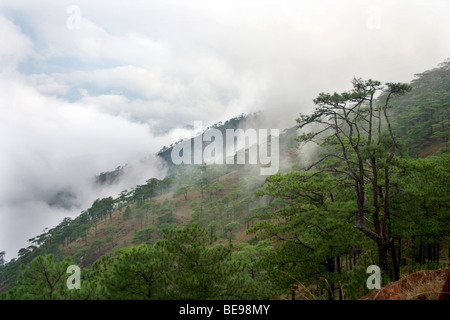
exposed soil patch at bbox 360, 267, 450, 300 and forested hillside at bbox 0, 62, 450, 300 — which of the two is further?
forested hillside at bbox 0, 62, 450, 300

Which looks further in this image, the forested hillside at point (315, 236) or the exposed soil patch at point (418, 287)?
the forested hillside at point (315, 236)

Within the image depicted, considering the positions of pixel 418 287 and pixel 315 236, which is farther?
pixel 315 236

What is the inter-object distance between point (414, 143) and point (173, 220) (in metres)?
52.1

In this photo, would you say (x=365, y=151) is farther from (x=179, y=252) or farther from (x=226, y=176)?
(x=226, y=176)

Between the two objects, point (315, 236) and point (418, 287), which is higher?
point (315, 236)

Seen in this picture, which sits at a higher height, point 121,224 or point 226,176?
point 226,176

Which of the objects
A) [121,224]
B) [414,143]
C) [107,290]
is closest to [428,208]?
[107,290]

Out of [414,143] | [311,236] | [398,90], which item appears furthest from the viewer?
[414,143]

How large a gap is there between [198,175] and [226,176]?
1039cm

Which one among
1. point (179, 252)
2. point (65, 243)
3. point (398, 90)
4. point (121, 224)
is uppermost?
point (398, 90)

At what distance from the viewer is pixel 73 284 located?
7348 mm

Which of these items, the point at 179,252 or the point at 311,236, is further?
the point at 311,236
